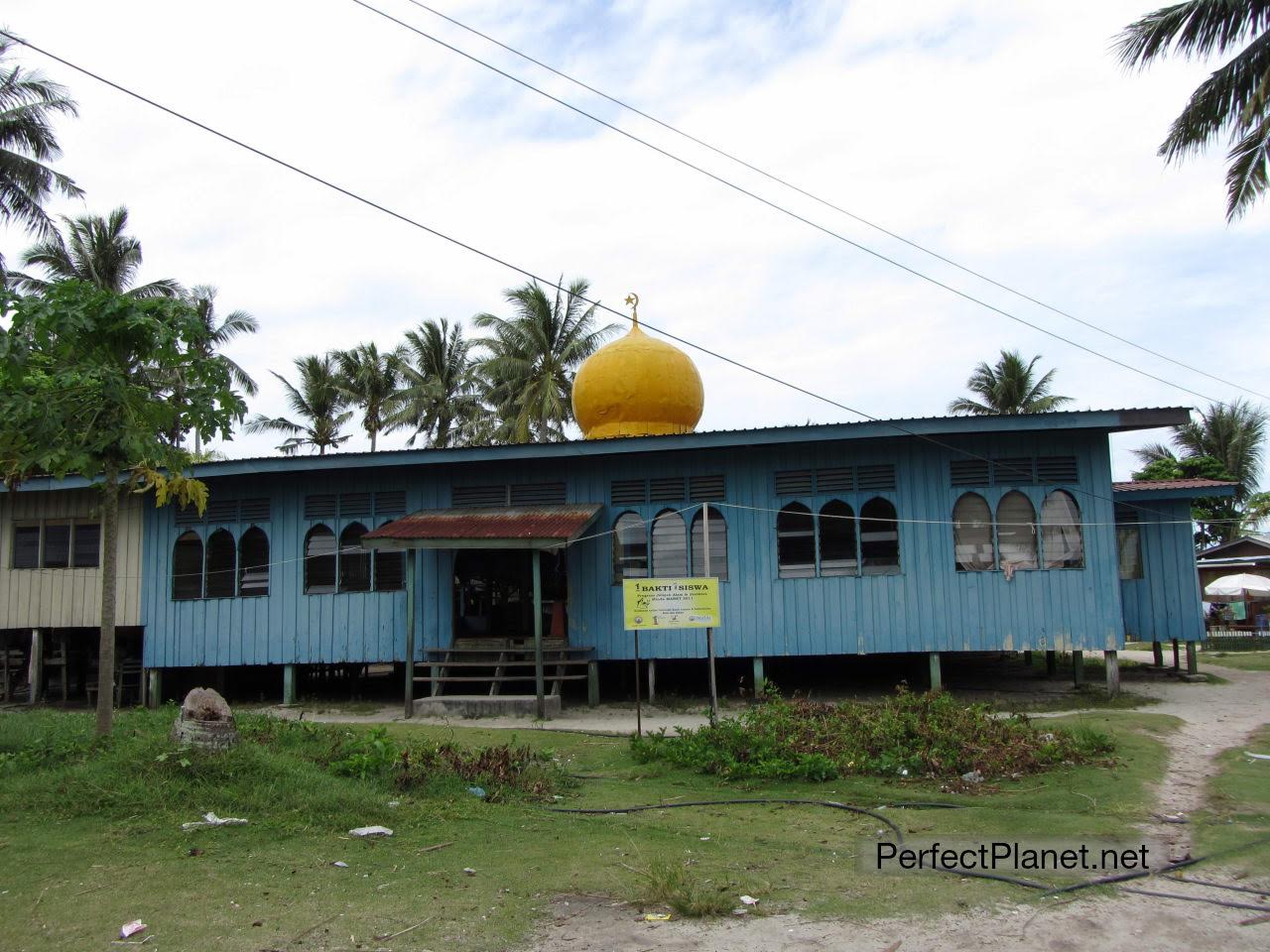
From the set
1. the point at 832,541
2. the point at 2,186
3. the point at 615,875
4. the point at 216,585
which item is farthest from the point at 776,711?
the point at 2,186

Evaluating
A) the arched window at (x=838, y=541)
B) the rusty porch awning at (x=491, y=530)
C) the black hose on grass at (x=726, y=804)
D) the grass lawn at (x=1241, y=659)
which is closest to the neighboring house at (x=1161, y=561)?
the arched window at (x=838, y=541)

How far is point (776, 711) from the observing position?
11.0 metres

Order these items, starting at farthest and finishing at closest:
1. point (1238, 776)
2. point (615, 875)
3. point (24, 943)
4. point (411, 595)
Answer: point (411, 595) → point (1238, 776) → point (615, 875) → point (24, 943)

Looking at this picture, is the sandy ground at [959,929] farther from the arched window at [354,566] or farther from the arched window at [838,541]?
the arched window at [354,566]

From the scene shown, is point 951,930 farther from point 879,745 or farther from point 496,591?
point 496,591

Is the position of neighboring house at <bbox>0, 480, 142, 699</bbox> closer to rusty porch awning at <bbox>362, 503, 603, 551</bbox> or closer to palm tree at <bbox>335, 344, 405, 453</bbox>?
rusty porch awning at <bbox>362, 503, 603, 551</bbox>

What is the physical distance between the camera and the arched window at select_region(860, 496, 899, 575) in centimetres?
1630

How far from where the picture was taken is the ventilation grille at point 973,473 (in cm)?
1612

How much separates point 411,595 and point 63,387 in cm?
733

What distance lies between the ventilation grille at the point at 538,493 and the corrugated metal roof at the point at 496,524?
0.22 m

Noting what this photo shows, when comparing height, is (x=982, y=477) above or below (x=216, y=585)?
above

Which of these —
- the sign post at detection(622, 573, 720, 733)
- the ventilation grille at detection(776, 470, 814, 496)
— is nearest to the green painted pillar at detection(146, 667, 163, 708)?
the sign post at detection(622, 573, 720, 733)

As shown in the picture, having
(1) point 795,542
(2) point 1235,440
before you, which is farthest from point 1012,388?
(1) point 795,542

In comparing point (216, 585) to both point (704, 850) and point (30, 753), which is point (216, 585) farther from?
point (704, 850)
